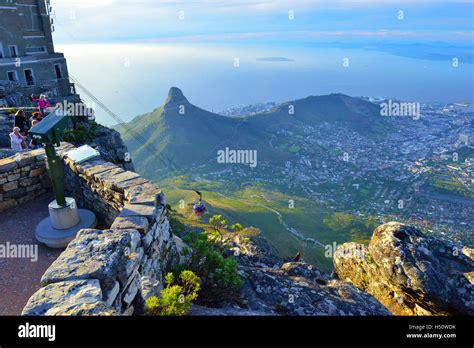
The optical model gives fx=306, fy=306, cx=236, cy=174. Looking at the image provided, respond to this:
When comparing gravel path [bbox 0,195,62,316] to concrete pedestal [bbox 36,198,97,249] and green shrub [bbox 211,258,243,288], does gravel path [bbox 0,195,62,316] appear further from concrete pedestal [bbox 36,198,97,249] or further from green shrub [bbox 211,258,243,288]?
green shrub [bbox 211,258,243,288]

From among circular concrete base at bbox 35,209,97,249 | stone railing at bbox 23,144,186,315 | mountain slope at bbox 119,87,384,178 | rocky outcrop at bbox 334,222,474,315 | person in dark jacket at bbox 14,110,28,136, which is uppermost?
person in dark jacket at bbox 14,110,28,136

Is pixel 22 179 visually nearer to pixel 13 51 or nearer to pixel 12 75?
pixel 12 75

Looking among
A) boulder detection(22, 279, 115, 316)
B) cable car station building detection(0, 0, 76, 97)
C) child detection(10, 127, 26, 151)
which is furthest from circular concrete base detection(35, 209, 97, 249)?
cable car station building detection(0, 0, 76, 97)

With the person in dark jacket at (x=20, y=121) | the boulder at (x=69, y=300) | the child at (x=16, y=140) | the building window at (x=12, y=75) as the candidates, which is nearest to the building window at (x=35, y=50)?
the building window at (x=12, y=75)

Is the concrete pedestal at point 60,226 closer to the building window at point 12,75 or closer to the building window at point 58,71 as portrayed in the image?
the building window at point 12,75
